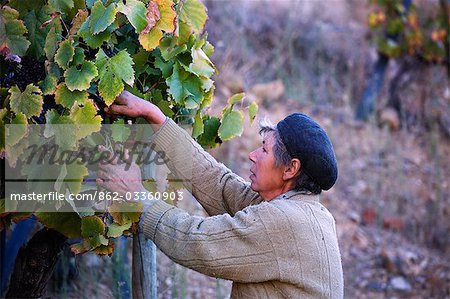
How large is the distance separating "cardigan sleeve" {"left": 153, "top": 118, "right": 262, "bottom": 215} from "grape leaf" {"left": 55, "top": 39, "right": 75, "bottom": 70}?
589mm

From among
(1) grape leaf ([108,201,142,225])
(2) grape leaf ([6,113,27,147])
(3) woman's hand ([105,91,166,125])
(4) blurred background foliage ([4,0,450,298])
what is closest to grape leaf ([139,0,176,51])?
(3) woman's hand ([105,91,166,125])

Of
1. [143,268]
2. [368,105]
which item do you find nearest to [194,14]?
[143,268]

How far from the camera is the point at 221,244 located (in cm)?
234

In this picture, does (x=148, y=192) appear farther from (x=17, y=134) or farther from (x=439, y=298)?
(x=439, y=298)

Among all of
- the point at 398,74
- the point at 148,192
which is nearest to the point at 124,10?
the point at 148,192

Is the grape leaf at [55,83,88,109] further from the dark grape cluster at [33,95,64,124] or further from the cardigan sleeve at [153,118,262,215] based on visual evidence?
the cardigan sleeve at [153,118,262,215]

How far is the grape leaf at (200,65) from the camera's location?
237 centimetres

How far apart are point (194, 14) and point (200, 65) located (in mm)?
183

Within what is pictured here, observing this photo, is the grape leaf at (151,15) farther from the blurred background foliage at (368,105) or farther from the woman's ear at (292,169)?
the blurred background foliage at (368,105)

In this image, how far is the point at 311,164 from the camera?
2.45 metres

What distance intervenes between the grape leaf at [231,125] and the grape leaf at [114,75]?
59cm

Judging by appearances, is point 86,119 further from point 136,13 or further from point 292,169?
point 292,169

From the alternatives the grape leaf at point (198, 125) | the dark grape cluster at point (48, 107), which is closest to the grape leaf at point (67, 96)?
the dark grape cluster at point (48, 107)

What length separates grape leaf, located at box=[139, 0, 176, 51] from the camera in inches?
84.9
